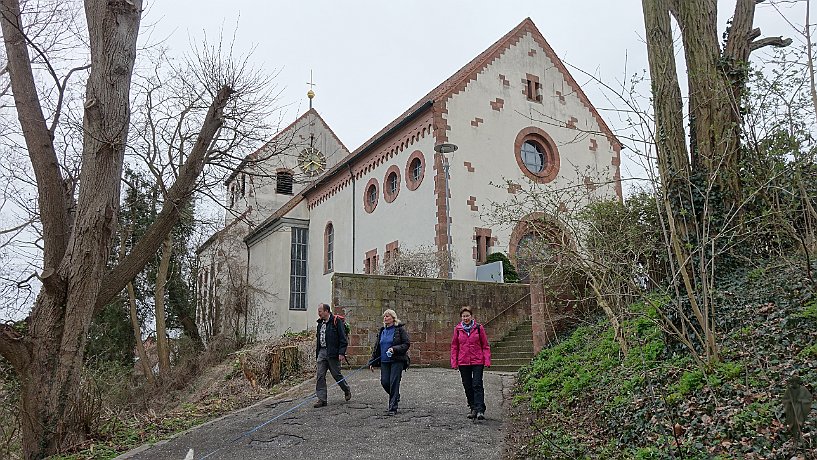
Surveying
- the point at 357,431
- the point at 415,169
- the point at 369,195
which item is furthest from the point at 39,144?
the point at 369,195

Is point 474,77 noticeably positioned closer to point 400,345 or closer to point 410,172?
point 410,172

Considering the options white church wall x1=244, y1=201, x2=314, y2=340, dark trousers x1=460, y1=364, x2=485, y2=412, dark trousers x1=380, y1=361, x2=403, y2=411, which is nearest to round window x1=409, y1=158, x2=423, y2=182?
white church wall x1=244, y1=201, x2=314, y2=340

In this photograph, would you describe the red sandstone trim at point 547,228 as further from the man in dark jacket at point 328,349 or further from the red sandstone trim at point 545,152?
the red sandstone trim at point 545,152

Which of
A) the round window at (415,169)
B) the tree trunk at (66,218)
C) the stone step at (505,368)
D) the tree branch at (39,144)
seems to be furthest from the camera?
the round window at (415,169)

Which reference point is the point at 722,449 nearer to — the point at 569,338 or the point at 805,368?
the point at 805,368

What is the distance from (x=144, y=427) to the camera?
1077 cm

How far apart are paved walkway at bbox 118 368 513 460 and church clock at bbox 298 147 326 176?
24.9 metres

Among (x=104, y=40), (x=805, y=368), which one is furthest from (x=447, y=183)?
(x=805, y=368)

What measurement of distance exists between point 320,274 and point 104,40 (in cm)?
2152

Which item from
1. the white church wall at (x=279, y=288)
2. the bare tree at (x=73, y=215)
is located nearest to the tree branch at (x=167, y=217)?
the bare tree at (x=73, y=215)

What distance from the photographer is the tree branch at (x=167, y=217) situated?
9.78 metres

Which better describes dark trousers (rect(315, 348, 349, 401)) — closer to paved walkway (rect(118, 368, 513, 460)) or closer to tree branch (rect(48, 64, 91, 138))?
paved walkway (rect(118, 368, 513, 460))

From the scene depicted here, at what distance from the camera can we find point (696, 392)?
23.1 ft

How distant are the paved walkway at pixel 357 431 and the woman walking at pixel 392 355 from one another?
0.34 m
